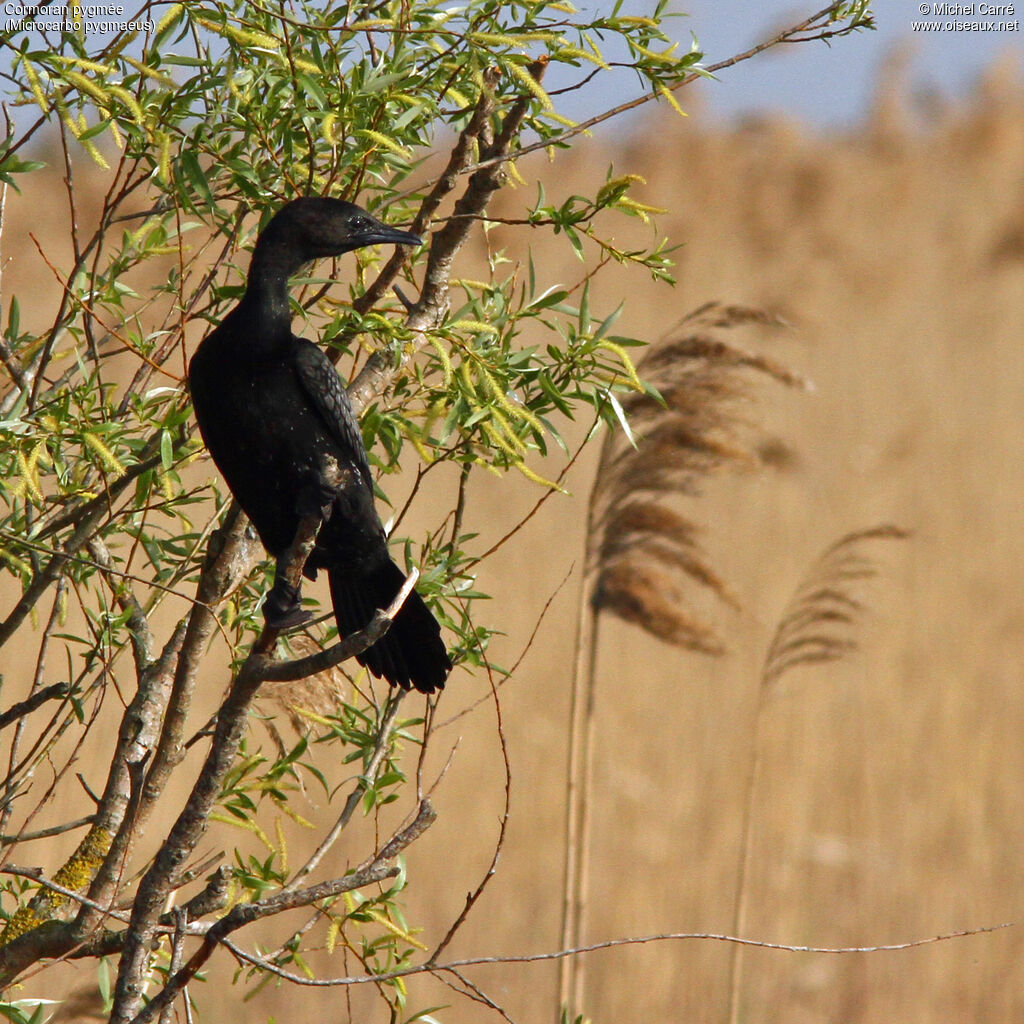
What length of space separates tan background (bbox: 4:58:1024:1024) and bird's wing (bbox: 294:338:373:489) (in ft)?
9.07

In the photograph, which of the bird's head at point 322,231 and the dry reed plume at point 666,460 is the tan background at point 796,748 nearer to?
the dry reed plume at point 666,460

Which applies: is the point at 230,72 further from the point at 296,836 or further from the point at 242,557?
the point at 296,836

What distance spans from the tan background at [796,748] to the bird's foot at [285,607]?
2.81 metres

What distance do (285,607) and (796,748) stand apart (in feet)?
15.9

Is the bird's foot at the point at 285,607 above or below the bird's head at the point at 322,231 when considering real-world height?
below

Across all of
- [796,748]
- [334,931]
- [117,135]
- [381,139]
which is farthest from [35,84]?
[796,748]

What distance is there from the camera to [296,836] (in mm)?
6020

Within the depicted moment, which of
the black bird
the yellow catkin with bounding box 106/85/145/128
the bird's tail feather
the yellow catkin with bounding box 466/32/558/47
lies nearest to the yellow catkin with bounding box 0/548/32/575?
the black bird

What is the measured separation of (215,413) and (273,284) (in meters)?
0.31

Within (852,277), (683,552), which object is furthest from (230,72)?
(852,277)

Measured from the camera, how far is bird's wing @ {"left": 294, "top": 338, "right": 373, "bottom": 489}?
8.89 ft

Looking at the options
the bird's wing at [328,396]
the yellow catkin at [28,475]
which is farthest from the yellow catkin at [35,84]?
the bird's wing at [328,396]

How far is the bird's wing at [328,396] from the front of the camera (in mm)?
2711

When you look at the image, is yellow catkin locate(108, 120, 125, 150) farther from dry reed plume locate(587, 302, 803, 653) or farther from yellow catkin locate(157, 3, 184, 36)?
dry reed plume locate(587, 302, 803, 653)
